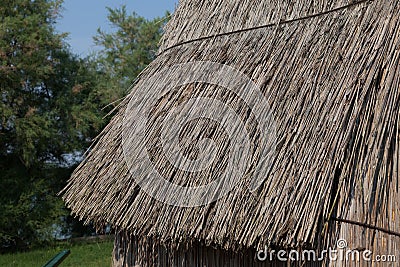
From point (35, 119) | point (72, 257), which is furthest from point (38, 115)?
point (72, 257)

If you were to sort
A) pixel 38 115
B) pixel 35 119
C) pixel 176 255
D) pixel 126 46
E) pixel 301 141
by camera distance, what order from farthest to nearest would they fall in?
pixel 126 46
pixel 38 115
pixel 35 119
pixel 176 255
pixel 301 141

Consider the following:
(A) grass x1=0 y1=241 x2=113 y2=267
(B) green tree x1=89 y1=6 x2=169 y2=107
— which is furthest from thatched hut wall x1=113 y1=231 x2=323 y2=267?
(B) green tree x1=89 y1=6 x2=169 y2=107

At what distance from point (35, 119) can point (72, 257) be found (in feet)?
10.1

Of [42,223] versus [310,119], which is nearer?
[310,119]

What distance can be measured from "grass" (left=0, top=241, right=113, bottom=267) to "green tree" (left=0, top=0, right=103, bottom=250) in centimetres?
59

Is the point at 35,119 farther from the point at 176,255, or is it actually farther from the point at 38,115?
the point at 176,255

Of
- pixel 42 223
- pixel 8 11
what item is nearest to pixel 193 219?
pixel 42 223

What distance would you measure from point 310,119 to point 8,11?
33.5 ft

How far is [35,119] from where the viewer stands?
38.9 feet

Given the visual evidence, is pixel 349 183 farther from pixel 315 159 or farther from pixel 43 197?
pixel 43 197

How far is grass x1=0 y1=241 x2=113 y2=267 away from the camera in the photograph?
32.7ft

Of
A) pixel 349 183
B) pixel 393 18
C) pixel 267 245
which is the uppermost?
pixel 393 18

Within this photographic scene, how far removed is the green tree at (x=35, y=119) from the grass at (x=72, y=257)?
585 mm

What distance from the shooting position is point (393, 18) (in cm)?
369
